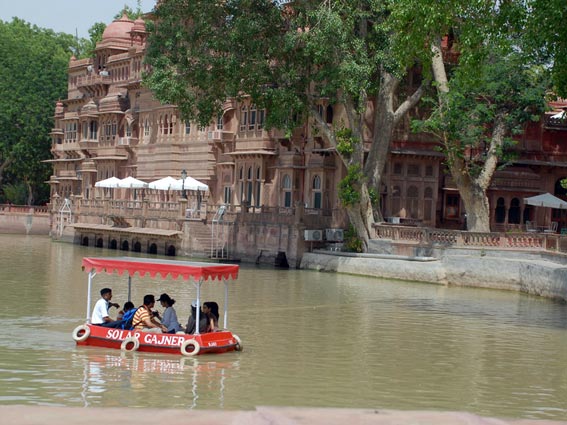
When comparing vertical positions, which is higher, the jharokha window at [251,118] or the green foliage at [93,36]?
the green foliage at [93,36]

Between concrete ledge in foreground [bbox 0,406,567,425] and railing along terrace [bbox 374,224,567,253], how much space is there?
99.0 feet

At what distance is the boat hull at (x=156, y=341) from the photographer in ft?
70.2

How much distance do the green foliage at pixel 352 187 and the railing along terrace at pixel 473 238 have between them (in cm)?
152

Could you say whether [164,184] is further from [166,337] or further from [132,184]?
[166,337]

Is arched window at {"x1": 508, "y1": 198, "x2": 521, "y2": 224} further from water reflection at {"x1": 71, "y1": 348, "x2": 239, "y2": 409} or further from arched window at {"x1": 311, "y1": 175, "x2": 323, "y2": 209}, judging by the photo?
water reflection at {"x1": 71, "y1": 348, "x2": 239, "y2": 409}

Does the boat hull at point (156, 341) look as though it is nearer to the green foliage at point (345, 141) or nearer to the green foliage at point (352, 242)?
the green foliage at point (345, 141)

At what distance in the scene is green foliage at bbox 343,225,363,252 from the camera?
4794 centimetres

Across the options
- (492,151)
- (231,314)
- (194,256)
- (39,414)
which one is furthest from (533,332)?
(194,256)

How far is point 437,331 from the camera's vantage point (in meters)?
27.8

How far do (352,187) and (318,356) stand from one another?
25.0 m

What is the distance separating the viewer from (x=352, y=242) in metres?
48.2

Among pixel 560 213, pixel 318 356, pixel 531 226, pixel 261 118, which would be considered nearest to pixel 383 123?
pixel 531 226

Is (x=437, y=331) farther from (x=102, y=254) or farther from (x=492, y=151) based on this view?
(x=102, y=254)

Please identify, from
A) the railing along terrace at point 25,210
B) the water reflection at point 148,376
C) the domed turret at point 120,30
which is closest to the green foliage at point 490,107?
the water reflection at point 148,376
